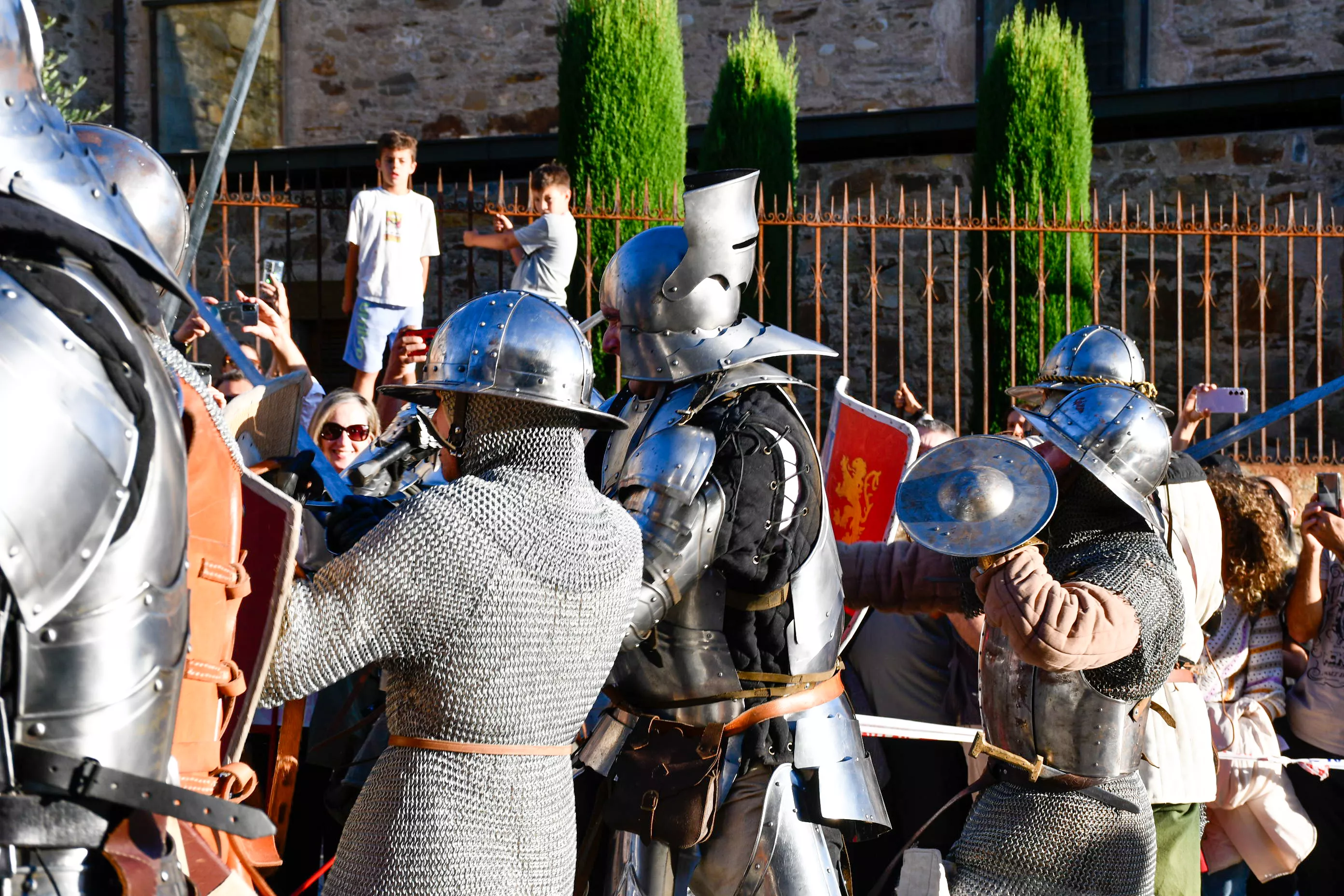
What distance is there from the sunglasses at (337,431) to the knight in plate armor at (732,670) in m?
1.35

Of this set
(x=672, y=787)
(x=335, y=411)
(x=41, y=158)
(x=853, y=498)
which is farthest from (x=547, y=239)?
(x=41, y=158)

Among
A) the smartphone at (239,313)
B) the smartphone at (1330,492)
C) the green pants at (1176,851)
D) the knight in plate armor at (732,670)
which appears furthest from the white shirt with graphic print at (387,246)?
the green pants at (1176,851)

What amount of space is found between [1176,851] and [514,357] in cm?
233

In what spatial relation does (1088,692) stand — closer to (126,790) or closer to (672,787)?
(672,787)

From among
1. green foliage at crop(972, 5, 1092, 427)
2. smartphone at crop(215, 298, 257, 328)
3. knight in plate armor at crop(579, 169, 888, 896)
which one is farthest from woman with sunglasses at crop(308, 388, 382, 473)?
green foliage at crop(972, 5, 1092, 427)

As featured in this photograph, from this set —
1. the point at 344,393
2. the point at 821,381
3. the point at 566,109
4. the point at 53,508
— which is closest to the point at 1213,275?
the point at 821,381

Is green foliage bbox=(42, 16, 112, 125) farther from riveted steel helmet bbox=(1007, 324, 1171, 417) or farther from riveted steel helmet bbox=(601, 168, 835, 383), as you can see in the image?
riveted steel helmet bbox=(1007, 324, 1171, 417)

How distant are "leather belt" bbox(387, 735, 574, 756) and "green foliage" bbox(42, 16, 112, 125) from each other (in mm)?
6341

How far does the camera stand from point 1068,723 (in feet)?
11.0

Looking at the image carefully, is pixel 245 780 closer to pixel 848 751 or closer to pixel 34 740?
pixel 34 740

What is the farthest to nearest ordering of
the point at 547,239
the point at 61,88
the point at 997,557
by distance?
the point at 61,88 < the point at 547,239 < the point at 997,557

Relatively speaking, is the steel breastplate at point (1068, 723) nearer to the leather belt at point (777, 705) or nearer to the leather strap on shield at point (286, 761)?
the leather belt at point (777, 705)

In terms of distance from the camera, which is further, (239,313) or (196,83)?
(196,83)

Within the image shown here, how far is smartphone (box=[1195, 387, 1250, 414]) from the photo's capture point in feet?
20.2
